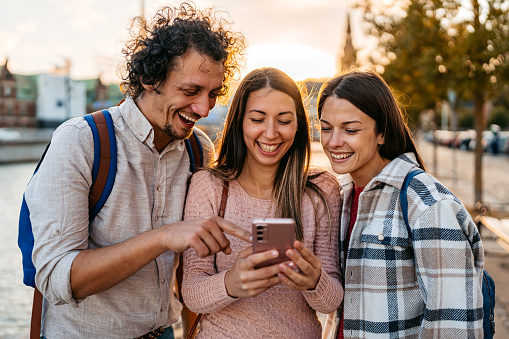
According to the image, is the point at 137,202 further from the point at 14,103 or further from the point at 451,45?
the point at 14,103

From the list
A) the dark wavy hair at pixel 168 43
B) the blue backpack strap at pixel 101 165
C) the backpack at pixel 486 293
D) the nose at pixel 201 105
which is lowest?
the backpack at pixel 486 293

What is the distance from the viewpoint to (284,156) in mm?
2791

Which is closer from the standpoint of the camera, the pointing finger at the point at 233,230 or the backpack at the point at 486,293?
the pointing finger at the point at 233,230

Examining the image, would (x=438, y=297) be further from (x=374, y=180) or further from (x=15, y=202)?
(x=15, y=202)

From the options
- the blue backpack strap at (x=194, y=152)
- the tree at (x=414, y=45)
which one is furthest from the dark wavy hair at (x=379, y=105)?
the tree at (x=414, y=45)

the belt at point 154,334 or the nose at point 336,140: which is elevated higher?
the nose at point 336,140

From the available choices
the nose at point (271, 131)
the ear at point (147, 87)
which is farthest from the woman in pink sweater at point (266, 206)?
the ear at point (147, 87)

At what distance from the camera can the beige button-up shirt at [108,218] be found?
6.57 feet

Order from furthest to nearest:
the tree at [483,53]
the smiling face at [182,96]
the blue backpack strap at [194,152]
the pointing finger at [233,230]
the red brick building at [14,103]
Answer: the red brick building at [14,103] < the tree at [483,53] < the blue backpack strap at [194,152] < the smiling face at [182,96] < the pointing finger at [233,230]

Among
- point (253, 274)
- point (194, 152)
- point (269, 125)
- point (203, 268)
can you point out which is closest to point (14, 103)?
point (194, 152)

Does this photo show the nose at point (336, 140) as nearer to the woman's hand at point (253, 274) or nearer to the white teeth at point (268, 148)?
the white teeth at point (268, 148)

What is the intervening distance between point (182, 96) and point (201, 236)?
0.83m

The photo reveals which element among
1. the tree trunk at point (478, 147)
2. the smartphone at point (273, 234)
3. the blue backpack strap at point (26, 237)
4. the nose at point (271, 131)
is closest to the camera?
the smartphone at point (273, 234)

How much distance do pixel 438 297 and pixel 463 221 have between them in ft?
1.20
